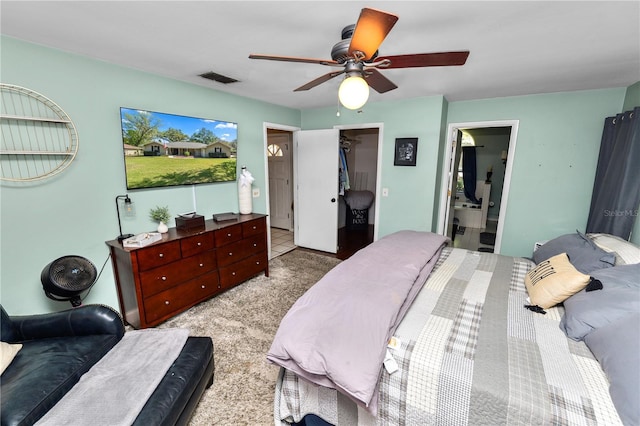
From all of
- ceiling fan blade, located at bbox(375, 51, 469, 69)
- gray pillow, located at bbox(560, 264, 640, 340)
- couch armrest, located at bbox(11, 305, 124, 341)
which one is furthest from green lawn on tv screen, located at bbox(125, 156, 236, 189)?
gray pillow, located at bbox(560, 264, 640, 340)

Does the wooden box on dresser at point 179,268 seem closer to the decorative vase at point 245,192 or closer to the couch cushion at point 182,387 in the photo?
the decorative vase at point 245,192

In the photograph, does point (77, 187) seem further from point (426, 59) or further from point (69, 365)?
point (426, 59)

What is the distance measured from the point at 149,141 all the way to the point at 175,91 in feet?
2.04

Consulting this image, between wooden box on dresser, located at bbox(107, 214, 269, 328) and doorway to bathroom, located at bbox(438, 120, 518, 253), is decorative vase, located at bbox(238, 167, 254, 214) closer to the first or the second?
wooden box on dresser, located at bbox(107, 214, 269, 328)

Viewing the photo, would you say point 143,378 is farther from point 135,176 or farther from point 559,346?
point 559,346

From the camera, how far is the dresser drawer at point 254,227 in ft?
10.2

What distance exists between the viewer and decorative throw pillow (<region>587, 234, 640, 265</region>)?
1.66 meters

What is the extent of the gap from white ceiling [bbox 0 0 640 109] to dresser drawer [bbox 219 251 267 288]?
2.02m

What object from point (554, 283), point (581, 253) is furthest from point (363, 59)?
point (581, 253)

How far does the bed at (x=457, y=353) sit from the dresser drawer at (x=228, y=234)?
1.56m

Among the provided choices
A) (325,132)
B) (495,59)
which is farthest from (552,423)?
(325,132)

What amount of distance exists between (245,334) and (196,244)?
97 centimetres

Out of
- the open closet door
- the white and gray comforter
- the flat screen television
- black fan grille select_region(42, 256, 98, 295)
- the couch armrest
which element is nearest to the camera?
the white and gray comforter

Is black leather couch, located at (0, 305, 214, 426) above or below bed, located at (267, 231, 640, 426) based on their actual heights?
below
